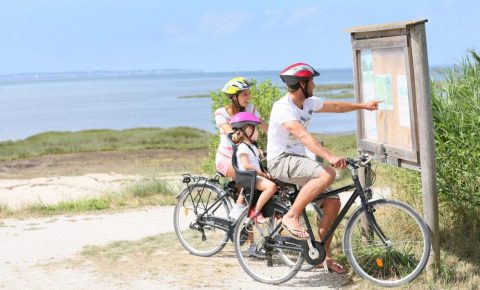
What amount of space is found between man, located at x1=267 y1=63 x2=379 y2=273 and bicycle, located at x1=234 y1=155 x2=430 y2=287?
0.50 ft

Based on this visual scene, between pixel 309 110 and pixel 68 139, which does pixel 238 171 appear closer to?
pixel 309 110

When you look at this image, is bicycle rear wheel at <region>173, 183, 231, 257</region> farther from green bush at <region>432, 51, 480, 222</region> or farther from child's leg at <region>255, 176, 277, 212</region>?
green bush at <region>432, 51, 480, 222</region>

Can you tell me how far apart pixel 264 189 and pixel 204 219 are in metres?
1.32

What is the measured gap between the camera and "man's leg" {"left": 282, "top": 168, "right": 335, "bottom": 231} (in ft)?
21.5

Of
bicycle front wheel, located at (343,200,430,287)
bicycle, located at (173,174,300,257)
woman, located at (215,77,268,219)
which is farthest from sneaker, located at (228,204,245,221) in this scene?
bicycle front wheel, located at (343,200,430,287)

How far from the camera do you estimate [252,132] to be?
24.5 feet

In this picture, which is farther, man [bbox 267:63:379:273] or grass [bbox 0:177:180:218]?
grass [bbox 0:177:180:218]

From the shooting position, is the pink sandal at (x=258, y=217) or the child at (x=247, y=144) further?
the child at (x=247, y=144)

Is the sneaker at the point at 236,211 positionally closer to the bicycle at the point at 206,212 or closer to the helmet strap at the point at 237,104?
the bicycle at the point at 206,212

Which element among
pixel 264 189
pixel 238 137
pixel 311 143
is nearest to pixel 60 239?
pixel 238 137

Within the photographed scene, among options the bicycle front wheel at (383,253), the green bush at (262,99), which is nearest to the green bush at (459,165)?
the bicycle front wheel at (383,253)

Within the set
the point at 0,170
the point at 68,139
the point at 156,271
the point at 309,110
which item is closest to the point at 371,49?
the point at 309,110

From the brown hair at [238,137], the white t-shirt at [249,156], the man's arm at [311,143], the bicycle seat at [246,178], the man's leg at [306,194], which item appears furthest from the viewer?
the brown hair at [238,137]

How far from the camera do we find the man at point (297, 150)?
6.59 m
